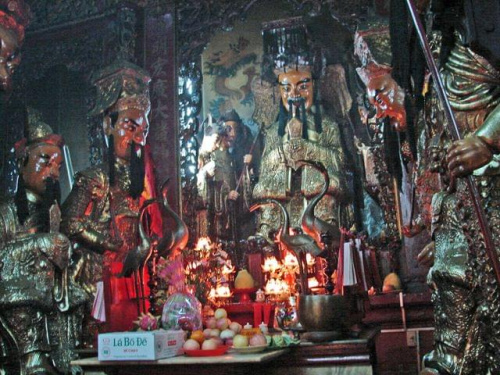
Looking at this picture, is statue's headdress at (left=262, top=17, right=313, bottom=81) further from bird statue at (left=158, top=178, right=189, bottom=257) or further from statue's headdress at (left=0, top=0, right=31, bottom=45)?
statue's headdress at (left=0, top=0, right=31, bottom=45)

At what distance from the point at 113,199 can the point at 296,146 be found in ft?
6.83

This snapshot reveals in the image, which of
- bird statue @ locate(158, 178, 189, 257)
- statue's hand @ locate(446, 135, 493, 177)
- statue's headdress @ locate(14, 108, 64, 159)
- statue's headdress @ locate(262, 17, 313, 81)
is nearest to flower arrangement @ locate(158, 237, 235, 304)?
bird statue @ locate(158, 178, 189, 257)

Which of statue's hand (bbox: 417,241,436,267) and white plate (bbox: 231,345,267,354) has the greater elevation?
statue's hand (bbox: 417,241,436,267)

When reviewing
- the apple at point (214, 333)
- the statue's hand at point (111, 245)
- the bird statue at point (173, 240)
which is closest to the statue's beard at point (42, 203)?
the statue's hand at point (111, 245)

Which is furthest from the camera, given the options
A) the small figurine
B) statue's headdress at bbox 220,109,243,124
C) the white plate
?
statue's headdress at bbox 220,109,243,124

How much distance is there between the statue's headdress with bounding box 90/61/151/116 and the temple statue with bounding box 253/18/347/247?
1.53 metres

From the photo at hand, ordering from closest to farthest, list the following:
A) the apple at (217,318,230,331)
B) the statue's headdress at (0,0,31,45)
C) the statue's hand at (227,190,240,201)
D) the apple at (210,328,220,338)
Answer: the apple at (210,328,220,338)
the apple at (217,318,230,331)
the statue's headdress at (0,0,31,45)
the statue's hand at (227,190,240,201)

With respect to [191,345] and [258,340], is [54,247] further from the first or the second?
[258,340]

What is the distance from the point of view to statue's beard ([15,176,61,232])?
3982 millimetres

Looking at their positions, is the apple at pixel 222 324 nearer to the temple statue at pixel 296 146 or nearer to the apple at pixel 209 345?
the apple at pixel 209 345

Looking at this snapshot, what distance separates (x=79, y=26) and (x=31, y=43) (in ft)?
2.30

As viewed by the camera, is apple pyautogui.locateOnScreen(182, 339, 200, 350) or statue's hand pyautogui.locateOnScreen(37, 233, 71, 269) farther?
statue's hand pyautogui.locateOnScreen(37, 233, 71, 269)

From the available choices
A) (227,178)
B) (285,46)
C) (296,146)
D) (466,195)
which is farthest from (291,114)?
(466,195)

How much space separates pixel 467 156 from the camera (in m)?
1.58
